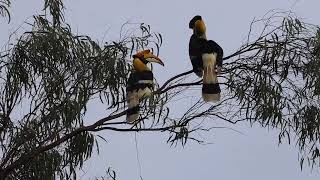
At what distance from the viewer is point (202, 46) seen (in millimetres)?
4574

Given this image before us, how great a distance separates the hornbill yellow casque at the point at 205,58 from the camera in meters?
4.28

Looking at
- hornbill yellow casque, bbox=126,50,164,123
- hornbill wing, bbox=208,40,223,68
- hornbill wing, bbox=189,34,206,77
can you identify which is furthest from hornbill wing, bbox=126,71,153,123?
hornbill wing, bbox=208,40,223,68

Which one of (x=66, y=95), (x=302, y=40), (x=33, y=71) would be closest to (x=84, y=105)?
(x=66, y=95)

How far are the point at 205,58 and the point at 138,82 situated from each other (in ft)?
1.38

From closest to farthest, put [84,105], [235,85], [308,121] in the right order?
[84,105] → [235,85] → [308,121]

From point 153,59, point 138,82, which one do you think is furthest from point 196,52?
point 138,82

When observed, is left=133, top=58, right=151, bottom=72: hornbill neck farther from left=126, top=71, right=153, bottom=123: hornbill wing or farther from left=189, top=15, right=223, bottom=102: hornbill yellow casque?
left=189, top=15, right=223, bottom=102: hornbill yellow casque

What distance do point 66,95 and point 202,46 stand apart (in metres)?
0.93

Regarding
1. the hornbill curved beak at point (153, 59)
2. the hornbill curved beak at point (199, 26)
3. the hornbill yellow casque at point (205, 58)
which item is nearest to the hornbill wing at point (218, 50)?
the hornbill yellow casque at point (205, 58)

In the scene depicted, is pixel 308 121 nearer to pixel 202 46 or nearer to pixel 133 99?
pixel 202 46

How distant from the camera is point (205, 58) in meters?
4.44

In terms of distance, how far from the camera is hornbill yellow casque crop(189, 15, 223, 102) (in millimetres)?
4282

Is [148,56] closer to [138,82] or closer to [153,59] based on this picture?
[153,59]

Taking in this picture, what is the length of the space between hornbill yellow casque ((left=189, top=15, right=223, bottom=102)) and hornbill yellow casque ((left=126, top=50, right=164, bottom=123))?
248 millimetres
